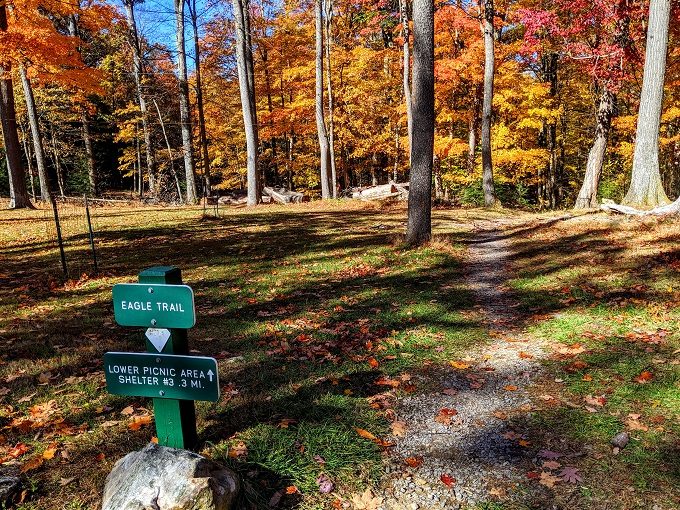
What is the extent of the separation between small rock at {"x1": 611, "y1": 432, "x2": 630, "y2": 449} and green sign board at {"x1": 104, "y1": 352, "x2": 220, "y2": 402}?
284 centimetres

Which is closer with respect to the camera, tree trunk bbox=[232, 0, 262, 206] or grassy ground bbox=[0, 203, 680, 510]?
A: grassy ground bbox=[0, 203, 680, 510]

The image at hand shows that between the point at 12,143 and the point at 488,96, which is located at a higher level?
the point at 488,96

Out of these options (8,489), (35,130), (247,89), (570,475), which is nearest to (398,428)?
(570,475)

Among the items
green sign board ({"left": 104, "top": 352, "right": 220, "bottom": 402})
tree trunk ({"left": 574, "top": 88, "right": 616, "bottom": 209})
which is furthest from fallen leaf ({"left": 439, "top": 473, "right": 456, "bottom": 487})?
tree trunk ({"left": 574, "top": 88, "right": 616, "bottom": 209})

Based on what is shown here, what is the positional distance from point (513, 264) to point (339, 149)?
2409 centimetres

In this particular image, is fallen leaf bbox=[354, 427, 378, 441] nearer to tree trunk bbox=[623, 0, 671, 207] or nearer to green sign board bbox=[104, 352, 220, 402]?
green sign board bbox=[104, 352, 220, 402]

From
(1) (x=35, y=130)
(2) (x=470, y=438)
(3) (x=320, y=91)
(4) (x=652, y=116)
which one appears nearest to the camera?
(2) (x=470, y=438)

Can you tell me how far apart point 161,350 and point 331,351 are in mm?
2722

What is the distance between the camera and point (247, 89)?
778 inches

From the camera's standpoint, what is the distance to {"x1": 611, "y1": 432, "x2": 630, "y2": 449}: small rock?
10.9 feet

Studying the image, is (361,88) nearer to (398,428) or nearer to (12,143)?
(12,143)

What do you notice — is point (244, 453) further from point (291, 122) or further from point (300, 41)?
point (300, 41)

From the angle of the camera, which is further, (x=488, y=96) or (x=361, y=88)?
(x=361, y=88)

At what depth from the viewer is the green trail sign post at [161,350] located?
269 cm
